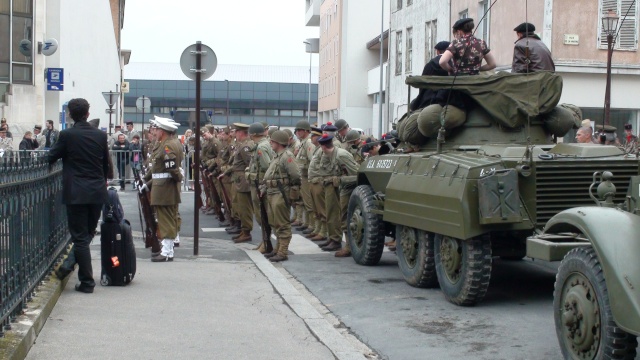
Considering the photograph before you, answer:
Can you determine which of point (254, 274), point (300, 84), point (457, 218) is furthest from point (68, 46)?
point (300, 84)

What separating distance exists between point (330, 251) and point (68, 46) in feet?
93.8

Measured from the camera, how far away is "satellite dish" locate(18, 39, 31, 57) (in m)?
34.7

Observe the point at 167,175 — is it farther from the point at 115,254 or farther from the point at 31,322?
the point at 31,322

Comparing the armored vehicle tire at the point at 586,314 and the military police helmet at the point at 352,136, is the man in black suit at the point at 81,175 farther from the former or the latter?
the military police helmet at the point at 352,136

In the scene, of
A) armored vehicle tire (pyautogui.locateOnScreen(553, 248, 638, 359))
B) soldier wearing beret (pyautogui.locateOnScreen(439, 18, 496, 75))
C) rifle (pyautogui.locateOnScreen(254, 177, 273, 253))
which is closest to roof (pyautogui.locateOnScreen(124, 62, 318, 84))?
rifle (pyautogui.locateOnScreen(254, 177, 273, 253))

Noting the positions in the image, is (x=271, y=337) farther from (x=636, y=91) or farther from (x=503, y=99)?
(x=636, y=91)

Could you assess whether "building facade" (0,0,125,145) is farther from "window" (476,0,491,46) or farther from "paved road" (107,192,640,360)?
"paved road" (107,192,640,360)

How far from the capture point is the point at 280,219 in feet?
44.8

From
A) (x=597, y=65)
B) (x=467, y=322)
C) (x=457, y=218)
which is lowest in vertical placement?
(x=467, y=322)

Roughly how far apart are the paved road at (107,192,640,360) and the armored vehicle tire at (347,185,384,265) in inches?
6.8

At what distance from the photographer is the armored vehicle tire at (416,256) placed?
10.6 m

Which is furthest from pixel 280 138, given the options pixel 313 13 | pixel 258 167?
pixel 313 13

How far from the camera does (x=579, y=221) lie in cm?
677

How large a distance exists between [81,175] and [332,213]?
20.5 ft
